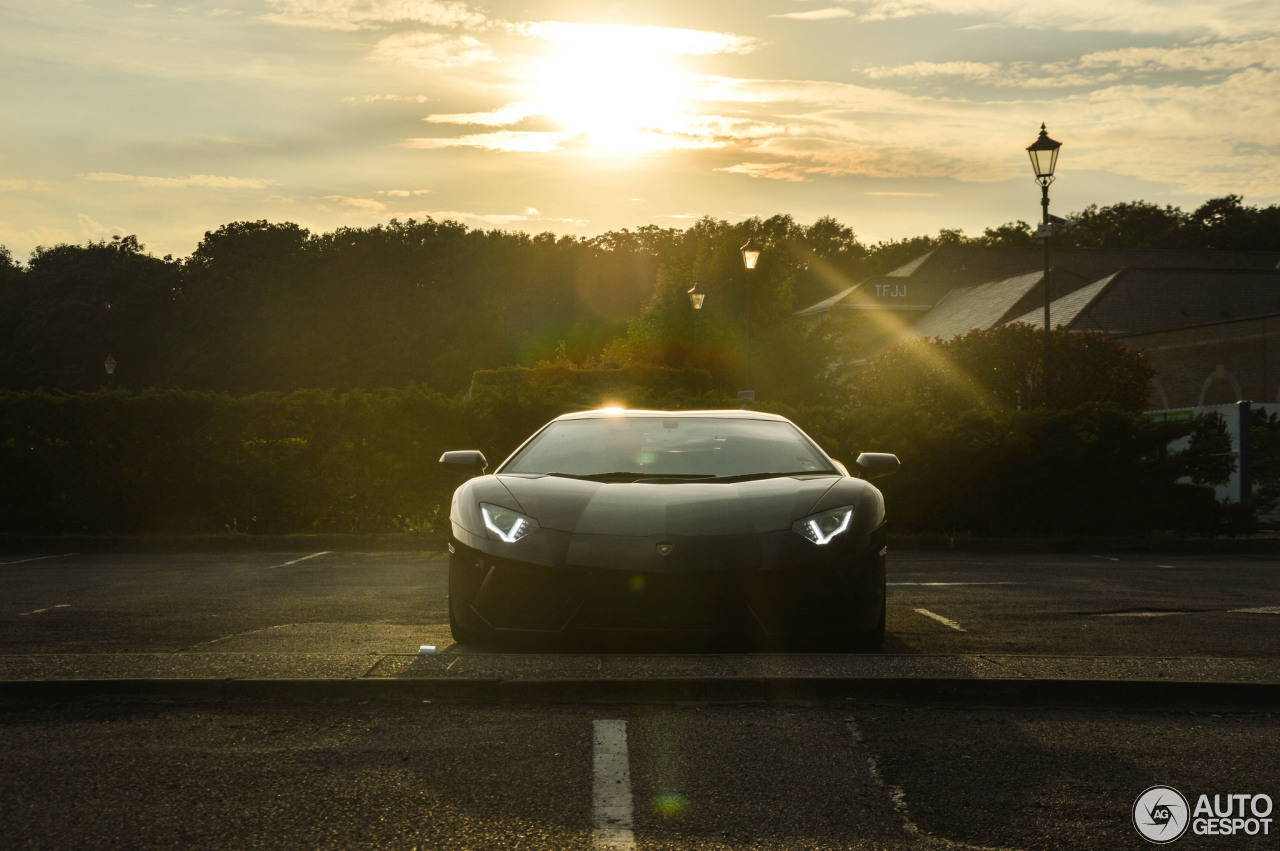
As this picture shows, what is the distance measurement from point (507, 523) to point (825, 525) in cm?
165

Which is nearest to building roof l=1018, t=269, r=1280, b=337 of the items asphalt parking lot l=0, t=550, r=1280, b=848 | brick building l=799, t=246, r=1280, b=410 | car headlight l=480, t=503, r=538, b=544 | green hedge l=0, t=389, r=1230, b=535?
brick building l=799, t=246, r=1280, b=410

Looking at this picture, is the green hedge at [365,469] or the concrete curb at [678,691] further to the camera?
the green hedge at [365,469]

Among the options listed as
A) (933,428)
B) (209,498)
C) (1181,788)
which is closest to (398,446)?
(209,498)

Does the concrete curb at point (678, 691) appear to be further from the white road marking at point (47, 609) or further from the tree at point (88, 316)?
the tree at point (88, 316)

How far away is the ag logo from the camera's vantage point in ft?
11.6

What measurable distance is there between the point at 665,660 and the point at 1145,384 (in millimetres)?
33466

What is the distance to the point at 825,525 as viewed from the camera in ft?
19.2

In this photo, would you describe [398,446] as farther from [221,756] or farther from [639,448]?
[221,756]

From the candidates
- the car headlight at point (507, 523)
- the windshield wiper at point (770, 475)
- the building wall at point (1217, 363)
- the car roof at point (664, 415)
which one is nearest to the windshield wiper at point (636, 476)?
the windshield wiper at point (770, 475)

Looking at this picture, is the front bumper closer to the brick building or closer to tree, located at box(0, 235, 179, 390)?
the brick building

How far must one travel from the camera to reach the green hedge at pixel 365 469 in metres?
15.3

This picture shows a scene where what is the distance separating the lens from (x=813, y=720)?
15.7 feet

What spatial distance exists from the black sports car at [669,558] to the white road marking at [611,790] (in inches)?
37.1

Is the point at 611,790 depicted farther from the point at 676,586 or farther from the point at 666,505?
the point at 666,505
